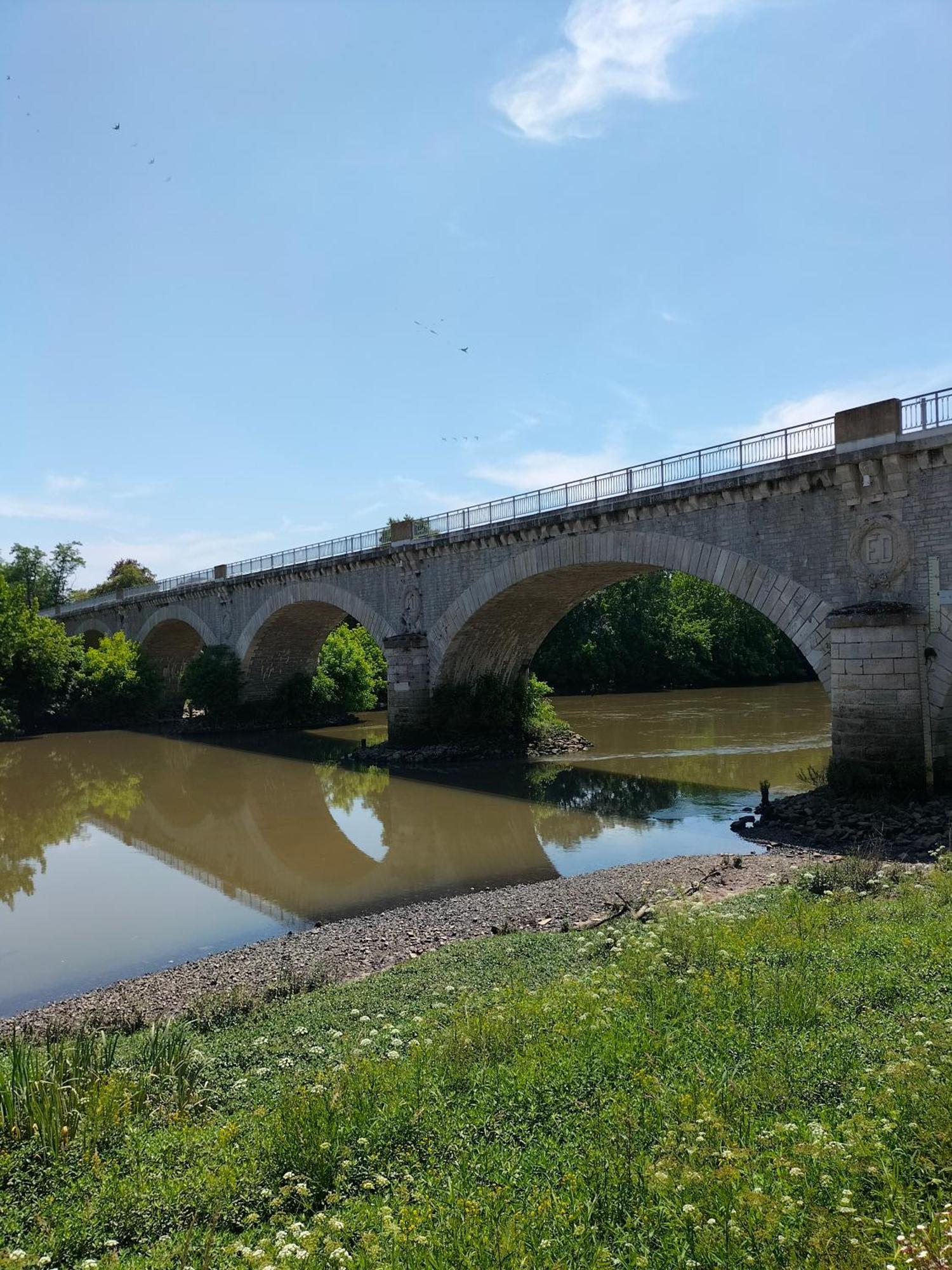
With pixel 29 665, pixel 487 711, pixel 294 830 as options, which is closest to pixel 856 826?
pixel 294 830

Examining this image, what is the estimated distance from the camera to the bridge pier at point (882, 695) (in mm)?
13438

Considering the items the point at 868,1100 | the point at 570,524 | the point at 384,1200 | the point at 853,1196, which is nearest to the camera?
the point at 853,1196

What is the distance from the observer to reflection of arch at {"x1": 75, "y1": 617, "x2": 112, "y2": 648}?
49.2 meters

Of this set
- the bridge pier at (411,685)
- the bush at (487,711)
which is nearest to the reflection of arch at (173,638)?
the bridge pier at (411,685)

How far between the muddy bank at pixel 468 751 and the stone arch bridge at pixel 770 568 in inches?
37.1

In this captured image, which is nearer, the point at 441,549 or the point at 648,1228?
the point at 648,1228

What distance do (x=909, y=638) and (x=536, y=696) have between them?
48.3 feet

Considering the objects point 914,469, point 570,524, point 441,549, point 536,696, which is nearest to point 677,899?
point 914,469

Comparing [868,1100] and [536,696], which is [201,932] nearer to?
[868,1100]

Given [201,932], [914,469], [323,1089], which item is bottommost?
[201,932]

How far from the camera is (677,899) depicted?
9.09 metres

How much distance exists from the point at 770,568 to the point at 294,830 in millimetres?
9803

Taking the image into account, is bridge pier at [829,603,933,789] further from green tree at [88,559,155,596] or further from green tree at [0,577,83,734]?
green tree at [88,559,155,596]

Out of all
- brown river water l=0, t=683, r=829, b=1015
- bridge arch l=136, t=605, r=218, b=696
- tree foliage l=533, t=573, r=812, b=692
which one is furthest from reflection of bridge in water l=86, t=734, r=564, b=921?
tree foliage l=533, t=573, r=812, b=692
